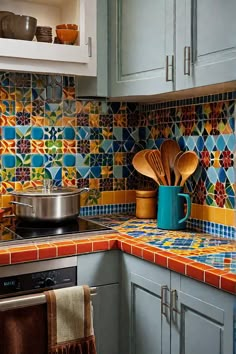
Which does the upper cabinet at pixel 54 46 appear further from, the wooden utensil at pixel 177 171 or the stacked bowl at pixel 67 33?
the wooden utensil at pixel 177 171

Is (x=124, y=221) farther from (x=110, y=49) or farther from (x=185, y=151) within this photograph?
(x=110, y=49)

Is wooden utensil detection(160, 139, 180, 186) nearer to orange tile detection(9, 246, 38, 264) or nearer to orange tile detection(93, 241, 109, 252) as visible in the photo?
orange tile detection(93, 241, 109, 252)

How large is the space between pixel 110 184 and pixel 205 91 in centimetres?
84

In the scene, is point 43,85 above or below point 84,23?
below

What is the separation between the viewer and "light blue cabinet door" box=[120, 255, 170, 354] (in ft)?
6.46

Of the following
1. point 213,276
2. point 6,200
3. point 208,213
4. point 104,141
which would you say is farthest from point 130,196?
point 213,276

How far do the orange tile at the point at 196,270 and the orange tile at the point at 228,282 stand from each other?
9 cm

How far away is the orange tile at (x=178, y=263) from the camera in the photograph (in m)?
1.82

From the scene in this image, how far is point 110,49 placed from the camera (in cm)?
254

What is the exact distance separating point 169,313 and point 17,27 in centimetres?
138

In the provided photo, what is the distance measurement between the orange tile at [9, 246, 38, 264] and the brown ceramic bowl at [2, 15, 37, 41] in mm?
950

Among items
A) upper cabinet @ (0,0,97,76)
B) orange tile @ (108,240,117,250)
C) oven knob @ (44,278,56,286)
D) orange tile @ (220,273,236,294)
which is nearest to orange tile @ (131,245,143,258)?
orange tile @ (108,240,117,250)

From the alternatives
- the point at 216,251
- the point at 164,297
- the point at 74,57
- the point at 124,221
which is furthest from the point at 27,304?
the point at 74,57

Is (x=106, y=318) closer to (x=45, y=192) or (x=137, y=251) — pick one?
(x=137, y=251)
